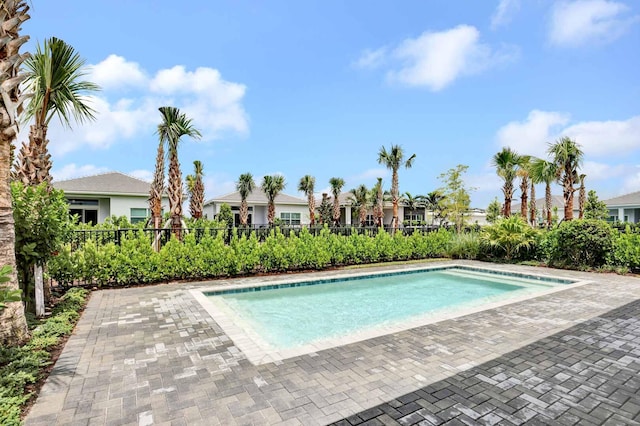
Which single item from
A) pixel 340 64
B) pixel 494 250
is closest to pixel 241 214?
pixel 340 64

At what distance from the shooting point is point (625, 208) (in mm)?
31094

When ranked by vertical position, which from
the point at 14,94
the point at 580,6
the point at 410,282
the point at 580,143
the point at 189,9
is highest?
the point at 189,9

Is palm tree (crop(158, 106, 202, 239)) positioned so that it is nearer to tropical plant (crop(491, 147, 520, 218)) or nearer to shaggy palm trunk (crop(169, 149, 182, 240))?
shaggy palm trunk (crop(169, 149, 182, 240))

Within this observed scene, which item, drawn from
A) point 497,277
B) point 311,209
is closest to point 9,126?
point 497,277

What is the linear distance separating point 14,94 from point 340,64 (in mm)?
12905

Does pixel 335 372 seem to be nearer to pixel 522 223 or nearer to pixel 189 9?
pixel 189 9

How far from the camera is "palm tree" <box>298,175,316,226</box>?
104 ft

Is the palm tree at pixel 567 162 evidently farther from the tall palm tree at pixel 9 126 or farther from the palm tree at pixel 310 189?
the palm tree at pixel 310 189

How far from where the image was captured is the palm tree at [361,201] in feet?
116

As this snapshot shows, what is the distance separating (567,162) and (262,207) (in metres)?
23.8

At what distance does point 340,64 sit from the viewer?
15.2 metres

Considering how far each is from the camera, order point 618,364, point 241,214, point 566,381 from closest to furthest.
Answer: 1. point 566,381
2. point 618,364
3. point 241,214

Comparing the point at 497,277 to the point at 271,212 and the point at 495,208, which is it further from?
the point at 495,208

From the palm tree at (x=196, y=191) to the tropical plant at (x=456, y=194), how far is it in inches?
681
